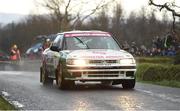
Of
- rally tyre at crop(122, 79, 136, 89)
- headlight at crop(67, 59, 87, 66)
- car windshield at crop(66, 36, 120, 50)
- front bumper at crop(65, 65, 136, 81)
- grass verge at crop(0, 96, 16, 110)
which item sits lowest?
grass verge at crop(0, 96, 16, 110)

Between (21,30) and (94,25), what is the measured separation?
1236 centimetres

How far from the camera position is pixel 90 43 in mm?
17297

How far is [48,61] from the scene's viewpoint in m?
18.7

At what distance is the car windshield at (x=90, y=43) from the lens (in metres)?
17.1

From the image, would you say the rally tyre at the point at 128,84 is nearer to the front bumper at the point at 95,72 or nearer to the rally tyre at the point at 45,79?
the front bumper at the point at 95,72

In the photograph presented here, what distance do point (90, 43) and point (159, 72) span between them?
5070 mm

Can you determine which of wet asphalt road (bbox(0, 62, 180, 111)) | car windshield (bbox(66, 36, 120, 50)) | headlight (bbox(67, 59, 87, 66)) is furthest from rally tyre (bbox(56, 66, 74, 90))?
car windshield (bbox(66, 36, 120, 50))

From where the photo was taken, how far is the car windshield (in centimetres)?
1714

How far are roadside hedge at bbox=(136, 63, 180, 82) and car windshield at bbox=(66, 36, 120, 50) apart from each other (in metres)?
3.97

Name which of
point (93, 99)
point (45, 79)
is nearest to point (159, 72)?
point (45, 79)

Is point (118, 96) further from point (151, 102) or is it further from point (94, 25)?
point (94, 25)

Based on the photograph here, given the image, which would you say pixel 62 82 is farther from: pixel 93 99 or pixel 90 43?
pixel 93 99

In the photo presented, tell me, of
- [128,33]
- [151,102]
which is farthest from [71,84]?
[128,33]

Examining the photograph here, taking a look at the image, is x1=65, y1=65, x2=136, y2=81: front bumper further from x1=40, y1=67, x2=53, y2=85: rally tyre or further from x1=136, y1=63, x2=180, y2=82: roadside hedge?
x1=136, y1=63, x2=180, y2=82: roadside hedge
